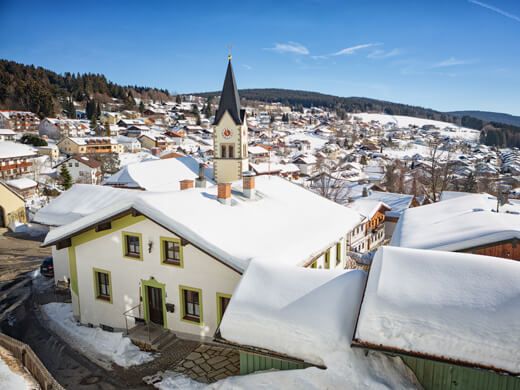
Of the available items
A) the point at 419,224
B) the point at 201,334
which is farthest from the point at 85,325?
the point at 419,224

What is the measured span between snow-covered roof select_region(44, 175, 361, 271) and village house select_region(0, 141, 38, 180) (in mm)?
50454

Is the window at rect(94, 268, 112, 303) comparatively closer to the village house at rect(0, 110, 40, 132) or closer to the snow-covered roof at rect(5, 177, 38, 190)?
the snow-covered roof at rect(5, 177, 38, 190)

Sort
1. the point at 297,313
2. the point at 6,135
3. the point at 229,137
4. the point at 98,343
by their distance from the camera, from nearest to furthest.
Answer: the point at 297,313, the point at 98,343, the point at 229,137, the point at 6,135

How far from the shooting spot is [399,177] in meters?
67.5

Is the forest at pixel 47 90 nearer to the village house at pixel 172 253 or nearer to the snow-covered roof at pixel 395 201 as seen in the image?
the snow-covered roof at pixel 395 201

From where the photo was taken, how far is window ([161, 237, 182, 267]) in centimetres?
1328

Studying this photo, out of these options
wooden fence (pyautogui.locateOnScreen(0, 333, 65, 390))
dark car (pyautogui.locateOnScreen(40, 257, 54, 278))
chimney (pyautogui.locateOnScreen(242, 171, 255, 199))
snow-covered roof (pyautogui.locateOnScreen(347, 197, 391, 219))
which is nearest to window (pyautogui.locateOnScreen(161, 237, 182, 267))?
wooden fence (pyautogui.locateOnScreen(0, 333, 65, 390))

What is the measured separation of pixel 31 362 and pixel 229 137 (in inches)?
1188

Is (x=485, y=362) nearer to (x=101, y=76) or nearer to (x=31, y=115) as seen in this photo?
(x=31, y=115)

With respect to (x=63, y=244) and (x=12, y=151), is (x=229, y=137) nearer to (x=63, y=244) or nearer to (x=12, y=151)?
(x=63, y=244)

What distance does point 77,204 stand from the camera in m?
26.7

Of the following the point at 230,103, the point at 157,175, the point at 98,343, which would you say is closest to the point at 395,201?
the point at 230,103

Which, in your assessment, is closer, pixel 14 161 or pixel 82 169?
pixel 14 161

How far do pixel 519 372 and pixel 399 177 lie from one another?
6491cm
